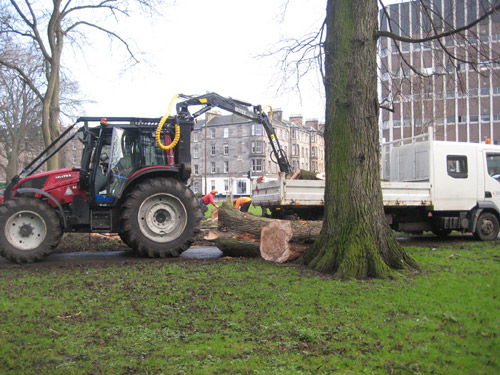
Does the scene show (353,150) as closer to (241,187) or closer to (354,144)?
(354,144)

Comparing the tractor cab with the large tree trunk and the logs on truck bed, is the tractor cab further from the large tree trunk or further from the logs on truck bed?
the large tree trunk

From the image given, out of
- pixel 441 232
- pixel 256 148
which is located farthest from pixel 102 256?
pixel 256 148

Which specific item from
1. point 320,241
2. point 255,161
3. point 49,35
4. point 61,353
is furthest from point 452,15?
point 255,161

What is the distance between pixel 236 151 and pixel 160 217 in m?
67.8

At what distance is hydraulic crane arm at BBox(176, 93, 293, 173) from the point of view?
1185 cm

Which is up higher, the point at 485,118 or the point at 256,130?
the point at 256,130

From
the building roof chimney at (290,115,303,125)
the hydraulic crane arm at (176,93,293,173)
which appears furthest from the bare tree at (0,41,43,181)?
the building roof chimney at (290,115,303,125)

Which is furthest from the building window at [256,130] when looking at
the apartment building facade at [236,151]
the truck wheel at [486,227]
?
the truck wheel at [486,227]

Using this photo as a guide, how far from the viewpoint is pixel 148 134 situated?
395 inches

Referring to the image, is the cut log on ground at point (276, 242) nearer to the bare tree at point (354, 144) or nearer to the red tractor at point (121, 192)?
the bare tree at point (354, 144)

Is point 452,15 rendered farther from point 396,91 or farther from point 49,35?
point 49,35

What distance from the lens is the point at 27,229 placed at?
29.8ft

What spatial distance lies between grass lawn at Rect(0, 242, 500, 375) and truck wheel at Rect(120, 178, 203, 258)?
193 cm

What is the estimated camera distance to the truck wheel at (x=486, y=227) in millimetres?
12531
